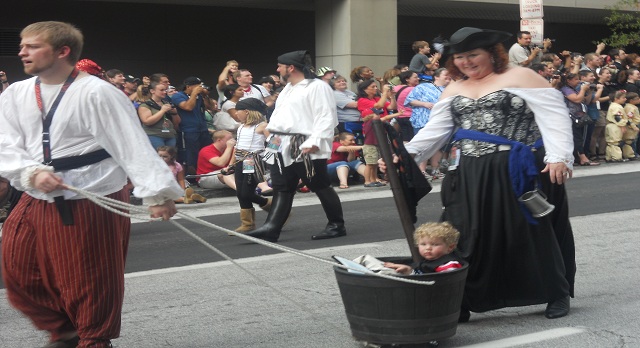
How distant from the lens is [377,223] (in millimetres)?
10930

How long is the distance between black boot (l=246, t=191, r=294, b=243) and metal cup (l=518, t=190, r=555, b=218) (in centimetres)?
410

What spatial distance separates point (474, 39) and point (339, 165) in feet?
30.1

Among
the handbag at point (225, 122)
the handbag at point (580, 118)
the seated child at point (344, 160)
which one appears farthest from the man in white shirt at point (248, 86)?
the handbag at point (580, 118)

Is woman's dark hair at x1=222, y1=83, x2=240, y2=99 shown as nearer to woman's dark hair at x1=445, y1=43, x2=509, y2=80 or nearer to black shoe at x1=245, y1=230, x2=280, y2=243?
black shoe at x1=245, y1=230, x2=280, y2=243

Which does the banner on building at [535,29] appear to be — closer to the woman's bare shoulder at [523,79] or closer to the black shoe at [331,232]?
the black shoe at [331,232]

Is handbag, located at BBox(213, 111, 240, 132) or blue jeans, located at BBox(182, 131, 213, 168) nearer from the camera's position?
blue jeans, located at BBox(182, 131, 213, 168)

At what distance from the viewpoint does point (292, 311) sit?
21.6ft

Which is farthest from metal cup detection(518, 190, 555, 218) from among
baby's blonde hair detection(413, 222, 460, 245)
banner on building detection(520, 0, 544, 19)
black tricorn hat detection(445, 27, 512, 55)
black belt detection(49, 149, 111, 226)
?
banner on building detection(520, 0, 544, 19)

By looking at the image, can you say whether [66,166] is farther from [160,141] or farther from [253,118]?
[160,141]

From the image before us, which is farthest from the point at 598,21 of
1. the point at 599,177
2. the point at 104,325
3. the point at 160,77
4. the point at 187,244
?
the point at 104,325

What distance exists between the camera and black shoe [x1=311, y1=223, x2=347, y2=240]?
996 cm

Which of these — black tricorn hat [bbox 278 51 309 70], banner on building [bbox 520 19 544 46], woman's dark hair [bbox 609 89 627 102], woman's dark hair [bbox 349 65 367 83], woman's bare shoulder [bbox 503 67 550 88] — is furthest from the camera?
woman's dark hair [bbox 609 89 627 102]

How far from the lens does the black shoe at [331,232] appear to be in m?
9.96

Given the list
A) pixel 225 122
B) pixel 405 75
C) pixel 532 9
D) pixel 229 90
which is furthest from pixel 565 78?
pixel 225 122
